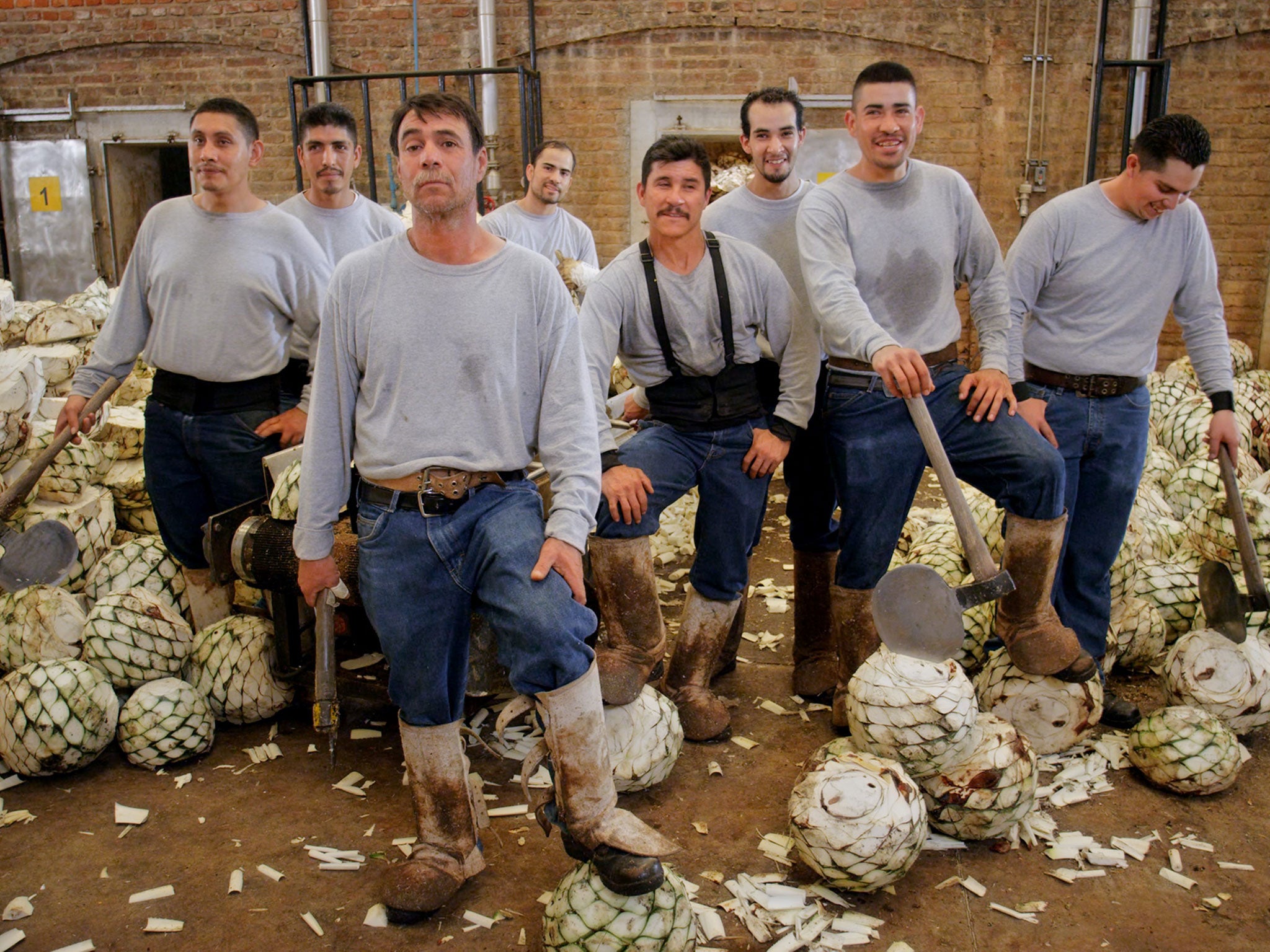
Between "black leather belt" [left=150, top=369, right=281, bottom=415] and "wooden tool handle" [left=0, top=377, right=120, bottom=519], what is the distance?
7.1 inches

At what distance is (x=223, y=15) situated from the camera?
9.62 m

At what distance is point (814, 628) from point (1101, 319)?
165 centimetres

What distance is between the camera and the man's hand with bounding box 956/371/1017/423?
3520mm

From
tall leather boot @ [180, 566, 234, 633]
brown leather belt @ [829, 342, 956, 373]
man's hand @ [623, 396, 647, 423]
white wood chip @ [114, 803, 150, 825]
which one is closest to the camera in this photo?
white wood chip @ [114, 803, 150, 825]

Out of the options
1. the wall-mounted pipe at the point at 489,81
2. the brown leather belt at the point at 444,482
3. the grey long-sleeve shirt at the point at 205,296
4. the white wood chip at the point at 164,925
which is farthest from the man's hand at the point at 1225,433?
the wall-mounted pipe at the point at 489,81

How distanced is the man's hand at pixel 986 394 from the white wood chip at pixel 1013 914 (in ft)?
5.04

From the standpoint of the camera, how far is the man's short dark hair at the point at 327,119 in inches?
193

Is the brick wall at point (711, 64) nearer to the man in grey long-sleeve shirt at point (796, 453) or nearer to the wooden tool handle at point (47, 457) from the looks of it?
the man in grey long-sleeve shirt at point (796, 453)

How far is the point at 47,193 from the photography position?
9.88 metres

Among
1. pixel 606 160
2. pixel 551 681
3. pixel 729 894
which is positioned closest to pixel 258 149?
pixel 551 681

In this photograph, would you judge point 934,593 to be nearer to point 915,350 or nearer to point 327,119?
point 915,350

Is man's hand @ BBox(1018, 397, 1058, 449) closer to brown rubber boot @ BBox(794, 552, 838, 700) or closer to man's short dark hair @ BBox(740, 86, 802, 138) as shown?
brown rubber boot @ BBox(794, 552, 838, 700)

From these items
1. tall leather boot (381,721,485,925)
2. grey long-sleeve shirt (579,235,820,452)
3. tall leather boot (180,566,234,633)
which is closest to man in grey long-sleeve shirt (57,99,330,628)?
tall leather boot (180,566,234,633)

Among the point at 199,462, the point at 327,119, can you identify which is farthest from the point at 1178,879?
the point at 327,119
